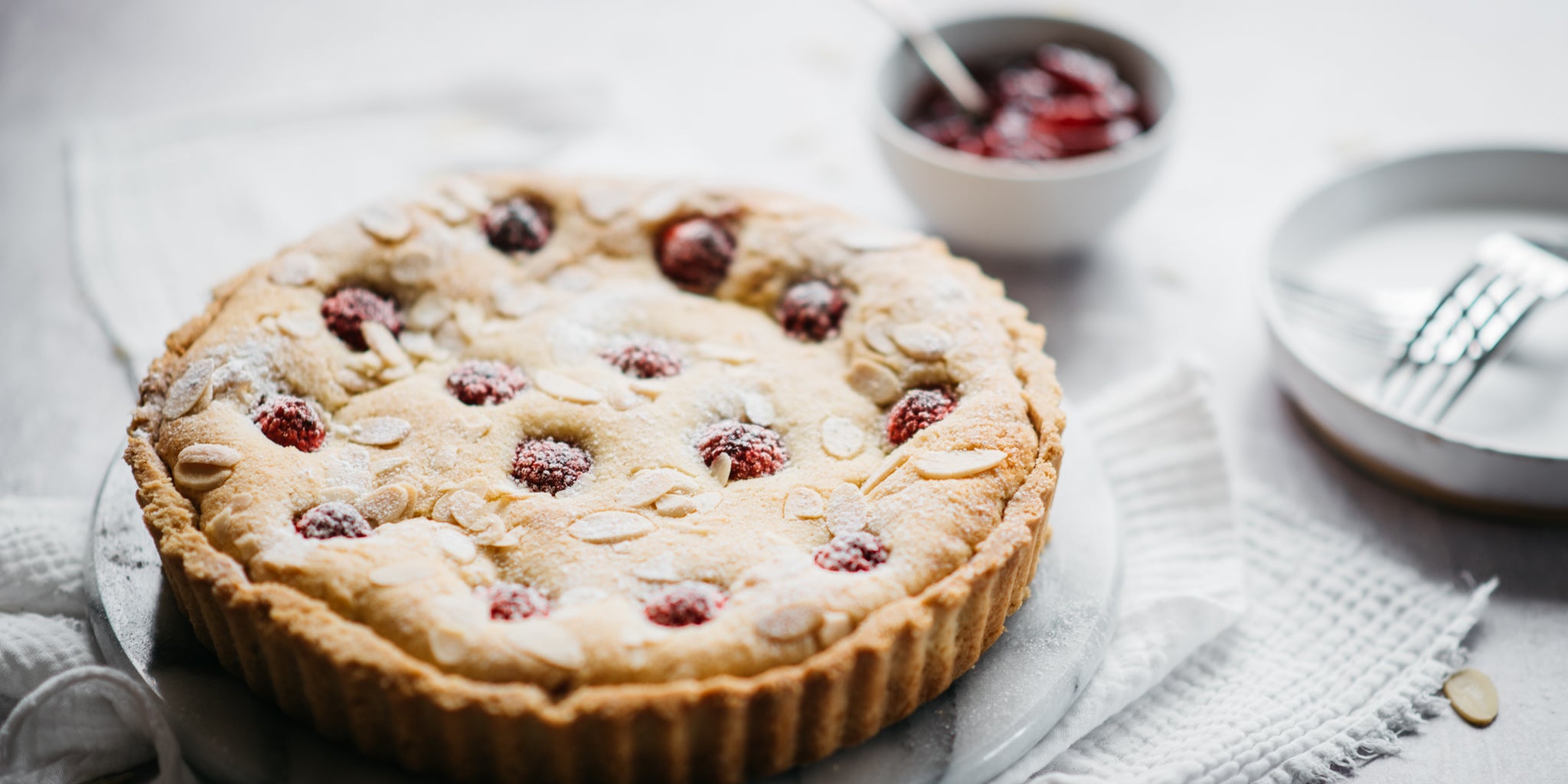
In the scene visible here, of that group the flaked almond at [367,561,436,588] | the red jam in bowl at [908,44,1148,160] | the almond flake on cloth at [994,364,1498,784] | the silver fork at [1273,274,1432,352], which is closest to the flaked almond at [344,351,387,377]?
the flaked almond at [367,561,436,588]

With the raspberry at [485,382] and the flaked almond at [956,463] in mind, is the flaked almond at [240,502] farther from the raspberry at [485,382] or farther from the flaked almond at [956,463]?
the flaked almond at [956,463]

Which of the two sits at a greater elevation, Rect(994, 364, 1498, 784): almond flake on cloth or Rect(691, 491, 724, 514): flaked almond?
Rect(691, 491, 724, 514): flaked almond

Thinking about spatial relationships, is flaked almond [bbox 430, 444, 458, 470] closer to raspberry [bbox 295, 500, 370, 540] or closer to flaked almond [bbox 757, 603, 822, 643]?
raspberry [bbox 295, 500, 370, 540]

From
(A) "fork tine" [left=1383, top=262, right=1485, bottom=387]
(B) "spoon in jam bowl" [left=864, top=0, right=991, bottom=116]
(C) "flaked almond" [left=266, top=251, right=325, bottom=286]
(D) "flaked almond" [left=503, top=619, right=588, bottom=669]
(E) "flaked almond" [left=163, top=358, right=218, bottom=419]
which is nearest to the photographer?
(D) "flaked almond" [left=503, top=619, right=588, bottom=669]

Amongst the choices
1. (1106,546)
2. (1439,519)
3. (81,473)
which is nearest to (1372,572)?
(1439,519)

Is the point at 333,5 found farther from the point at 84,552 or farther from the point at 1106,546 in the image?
the point at 1106,546

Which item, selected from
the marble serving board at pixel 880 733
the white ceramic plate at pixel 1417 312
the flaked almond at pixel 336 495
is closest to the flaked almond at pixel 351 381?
the flaked almond at pixel 336 495
